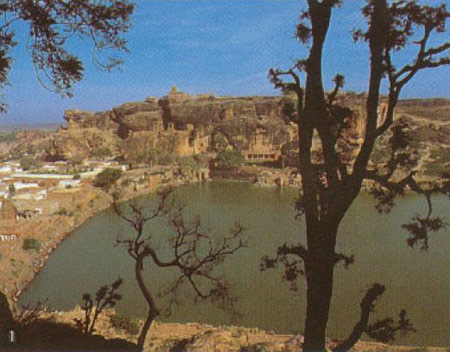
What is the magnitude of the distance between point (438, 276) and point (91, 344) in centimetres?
626

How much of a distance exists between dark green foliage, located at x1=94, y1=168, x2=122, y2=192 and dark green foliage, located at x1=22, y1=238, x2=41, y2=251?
743cm

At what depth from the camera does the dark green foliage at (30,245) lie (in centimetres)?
905

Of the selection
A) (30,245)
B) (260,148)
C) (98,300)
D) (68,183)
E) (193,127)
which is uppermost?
(193,127)

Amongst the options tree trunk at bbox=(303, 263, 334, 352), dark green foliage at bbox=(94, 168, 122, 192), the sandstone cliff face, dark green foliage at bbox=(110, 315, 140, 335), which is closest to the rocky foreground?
dark green foliage at bbox=(110, 315, 140, 335)

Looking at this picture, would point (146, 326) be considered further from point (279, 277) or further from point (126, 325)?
point (279, 277)

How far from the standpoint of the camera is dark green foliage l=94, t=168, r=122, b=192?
16969 mm

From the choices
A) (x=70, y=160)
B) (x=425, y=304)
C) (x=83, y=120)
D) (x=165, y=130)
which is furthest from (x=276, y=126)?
(x=425, y=304)

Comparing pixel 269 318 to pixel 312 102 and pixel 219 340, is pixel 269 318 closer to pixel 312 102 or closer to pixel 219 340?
pixel 219 340

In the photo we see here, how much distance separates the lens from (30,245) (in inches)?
358

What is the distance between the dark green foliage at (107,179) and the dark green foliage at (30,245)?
293 inches

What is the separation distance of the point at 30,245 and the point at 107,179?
842cm

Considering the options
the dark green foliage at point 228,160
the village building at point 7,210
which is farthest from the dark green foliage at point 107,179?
the dark green foliage at point 228,160

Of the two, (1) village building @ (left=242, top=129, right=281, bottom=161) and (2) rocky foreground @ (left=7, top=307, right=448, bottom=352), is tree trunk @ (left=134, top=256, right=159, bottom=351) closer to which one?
(2) rocky foreground @ (left=7, top=307, right=448, bottom=352)

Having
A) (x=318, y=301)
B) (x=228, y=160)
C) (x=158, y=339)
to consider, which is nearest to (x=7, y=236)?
(x=158, y=339)
